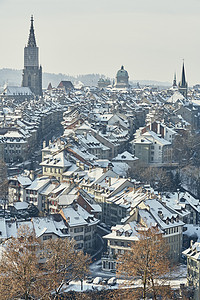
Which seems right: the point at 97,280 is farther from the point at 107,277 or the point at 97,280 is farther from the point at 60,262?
the point at 60,262

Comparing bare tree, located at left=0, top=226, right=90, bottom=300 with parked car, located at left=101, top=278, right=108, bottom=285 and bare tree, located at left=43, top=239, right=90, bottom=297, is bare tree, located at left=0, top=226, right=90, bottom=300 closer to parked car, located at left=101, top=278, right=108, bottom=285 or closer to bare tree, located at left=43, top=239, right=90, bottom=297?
bare tree, located at left=43, top=239, right=90, bottom=297

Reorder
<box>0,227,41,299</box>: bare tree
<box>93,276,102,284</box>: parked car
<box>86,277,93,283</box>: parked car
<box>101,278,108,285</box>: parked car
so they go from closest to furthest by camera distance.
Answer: <box>0,227,41,299</box>: bare tree, <box>101,278,108,285</box>: parked car, <box>93,276,102,284</box>: parked car, <box>86,277,93,283</box>: parked car

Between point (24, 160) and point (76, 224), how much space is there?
49.5 metres

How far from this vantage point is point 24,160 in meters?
125

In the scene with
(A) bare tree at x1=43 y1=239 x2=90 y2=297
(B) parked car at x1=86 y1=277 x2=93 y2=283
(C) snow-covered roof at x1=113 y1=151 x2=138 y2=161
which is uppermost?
(C) snow-covered roof at x1=113 y1=151 x2=138 y2=161

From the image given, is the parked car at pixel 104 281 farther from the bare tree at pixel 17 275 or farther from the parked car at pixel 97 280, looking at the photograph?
the bare tree at pixel 17 275

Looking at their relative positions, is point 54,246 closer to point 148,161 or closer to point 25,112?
point 148,161

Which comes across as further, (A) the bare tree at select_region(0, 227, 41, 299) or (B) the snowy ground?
(B) the snowy ground

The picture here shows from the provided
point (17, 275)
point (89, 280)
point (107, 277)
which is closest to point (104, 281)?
point (89, 280)

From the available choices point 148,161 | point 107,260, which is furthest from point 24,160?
point 107,260

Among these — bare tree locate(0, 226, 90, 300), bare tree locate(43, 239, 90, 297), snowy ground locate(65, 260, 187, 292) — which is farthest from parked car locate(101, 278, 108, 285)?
bare tree locate(0, 226, 90, 300)

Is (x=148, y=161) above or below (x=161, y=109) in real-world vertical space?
below

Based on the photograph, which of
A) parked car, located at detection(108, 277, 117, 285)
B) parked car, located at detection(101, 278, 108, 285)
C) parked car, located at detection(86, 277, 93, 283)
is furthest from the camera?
parked car, located at detection(86, 277, 93, 283)

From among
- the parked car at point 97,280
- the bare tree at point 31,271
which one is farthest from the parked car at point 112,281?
the bare tree at point 31,271
